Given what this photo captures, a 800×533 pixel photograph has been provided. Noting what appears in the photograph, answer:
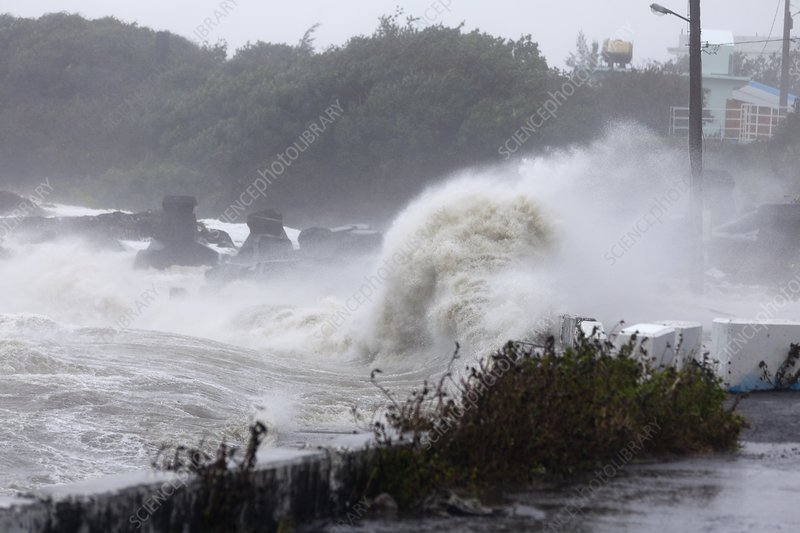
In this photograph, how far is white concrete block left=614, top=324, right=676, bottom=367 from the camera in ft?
40.2

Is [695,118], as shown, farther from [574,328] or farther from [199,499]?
[199,499]

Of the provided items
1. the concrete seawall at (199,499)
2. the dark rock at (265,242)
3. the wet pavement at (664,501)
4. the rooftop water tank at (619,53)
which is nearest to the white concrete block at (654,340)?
the wet pavement at (664,501)

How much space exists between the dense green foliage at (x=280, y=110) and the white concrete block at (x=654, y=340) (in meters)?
51.3

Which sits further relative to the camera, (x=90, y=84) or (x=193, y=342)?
(x=90, y=84)

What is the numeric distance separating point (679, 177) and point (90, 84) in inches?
2226

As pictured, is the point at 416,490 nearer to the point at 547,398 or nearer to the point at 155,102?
the point at 547,398

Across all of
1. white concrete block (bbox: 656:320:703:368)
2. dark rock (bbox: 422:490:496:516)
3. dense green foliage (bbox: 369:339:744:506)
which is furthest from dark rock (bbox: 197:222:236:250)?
dark rock (bbox: 422:490:496:516)

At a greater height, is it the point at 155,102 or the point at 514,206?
the point at 155,102

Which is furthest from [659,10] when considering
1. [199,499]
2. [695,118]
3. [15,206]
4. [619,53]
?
[619,53]

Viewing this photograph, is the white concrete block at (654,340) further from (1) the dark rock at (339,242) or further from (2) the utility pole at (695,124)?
(1) the dark rock at (339,242)

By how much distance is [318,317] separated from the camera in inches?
1176

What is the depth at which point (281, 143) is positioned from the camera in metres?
73.8

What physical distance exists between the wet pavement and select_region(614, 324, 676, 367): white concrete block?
87.3 inches

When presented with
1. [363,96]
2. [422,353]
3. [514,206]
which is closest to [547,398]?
[422,353]
